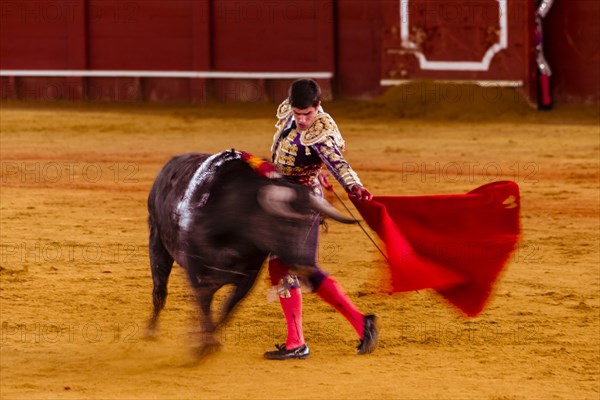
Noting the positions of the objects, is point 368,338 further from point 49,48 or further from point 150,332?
point 49,48

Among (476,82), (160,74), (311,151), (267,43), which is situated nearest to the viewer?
(311,151)

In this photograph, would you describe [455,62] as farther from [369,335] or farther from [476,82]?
[369,335]

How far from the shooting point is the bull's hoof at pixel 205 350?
4.13 metres

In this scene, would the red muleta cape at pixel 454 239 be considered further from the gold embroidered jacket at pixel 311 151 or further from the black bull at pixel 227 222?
the black bull at pixel 227 222

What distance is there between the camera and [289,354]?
439 cm

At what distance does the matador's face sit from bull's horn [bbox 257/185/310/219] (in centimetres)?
30

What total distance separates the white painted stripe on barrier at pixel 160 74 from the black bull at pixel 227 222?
839cm

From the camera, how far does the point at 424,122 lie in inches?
442

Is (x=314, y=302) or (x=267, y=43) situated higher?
(x=267, y=43)

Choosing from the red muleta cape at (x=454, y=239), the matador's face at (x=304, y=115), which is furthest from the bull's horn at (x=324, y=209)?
the red muleta cape at (x=454, y=239)

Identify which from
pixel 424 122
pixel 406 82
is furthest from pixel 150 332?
pixel 406 82

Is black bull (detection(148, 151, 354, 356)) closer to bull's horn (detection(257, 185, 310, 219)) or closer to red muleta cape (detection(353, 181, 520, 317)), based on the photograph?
bull's horn (detection(257, 185, 310, 219))

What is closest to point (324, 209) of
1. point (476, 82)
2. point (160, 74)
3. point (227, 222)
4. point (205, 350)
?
point (227, 222)

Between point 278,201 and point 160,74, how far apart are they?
370 inches
